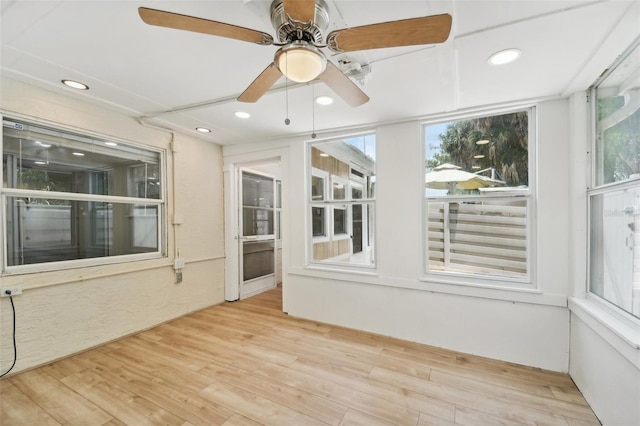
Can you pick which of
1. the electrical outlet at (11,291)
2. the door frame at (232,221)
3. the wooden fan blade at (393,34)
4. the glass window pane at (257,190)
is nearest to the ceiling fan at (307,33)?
the wooden fan blade at (393,34)

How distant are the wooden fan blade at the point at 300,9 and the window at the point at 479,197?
2.23m

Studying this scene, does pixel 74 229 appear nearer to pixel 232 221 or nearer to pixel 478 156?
pixel 232 221

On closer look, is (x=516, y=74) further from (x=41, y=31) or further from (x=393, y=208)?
(x=41, y=31)

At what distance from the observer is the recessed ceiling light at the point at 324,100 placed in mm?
2452

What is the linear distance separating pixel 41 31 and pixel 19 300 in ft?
7.10

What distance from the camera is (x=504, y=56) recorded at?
1797mm

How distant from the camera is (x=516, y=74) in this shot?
2023 mm

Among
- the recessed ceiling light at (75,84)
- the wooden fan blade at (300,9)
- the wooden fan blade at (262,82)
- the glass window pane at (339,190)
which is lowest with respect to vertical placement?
the glass window pane at (339,190)

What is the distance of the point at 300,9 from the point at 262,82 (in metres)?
0.55

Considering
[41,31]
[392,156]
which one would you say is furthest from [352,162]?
[41,31]

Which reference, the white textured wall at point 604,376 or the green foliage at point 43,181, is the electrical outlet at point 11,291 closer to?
the green foliage at point 43,181

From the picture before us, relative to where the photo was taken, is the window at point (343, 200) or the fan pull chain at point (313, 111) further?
the window at point (343, 200)

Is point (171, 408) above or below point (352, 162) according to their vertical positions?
below

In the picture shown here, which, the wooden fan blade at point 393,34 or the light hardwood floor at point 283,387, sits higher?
the wooden fan blade at point 393,34
